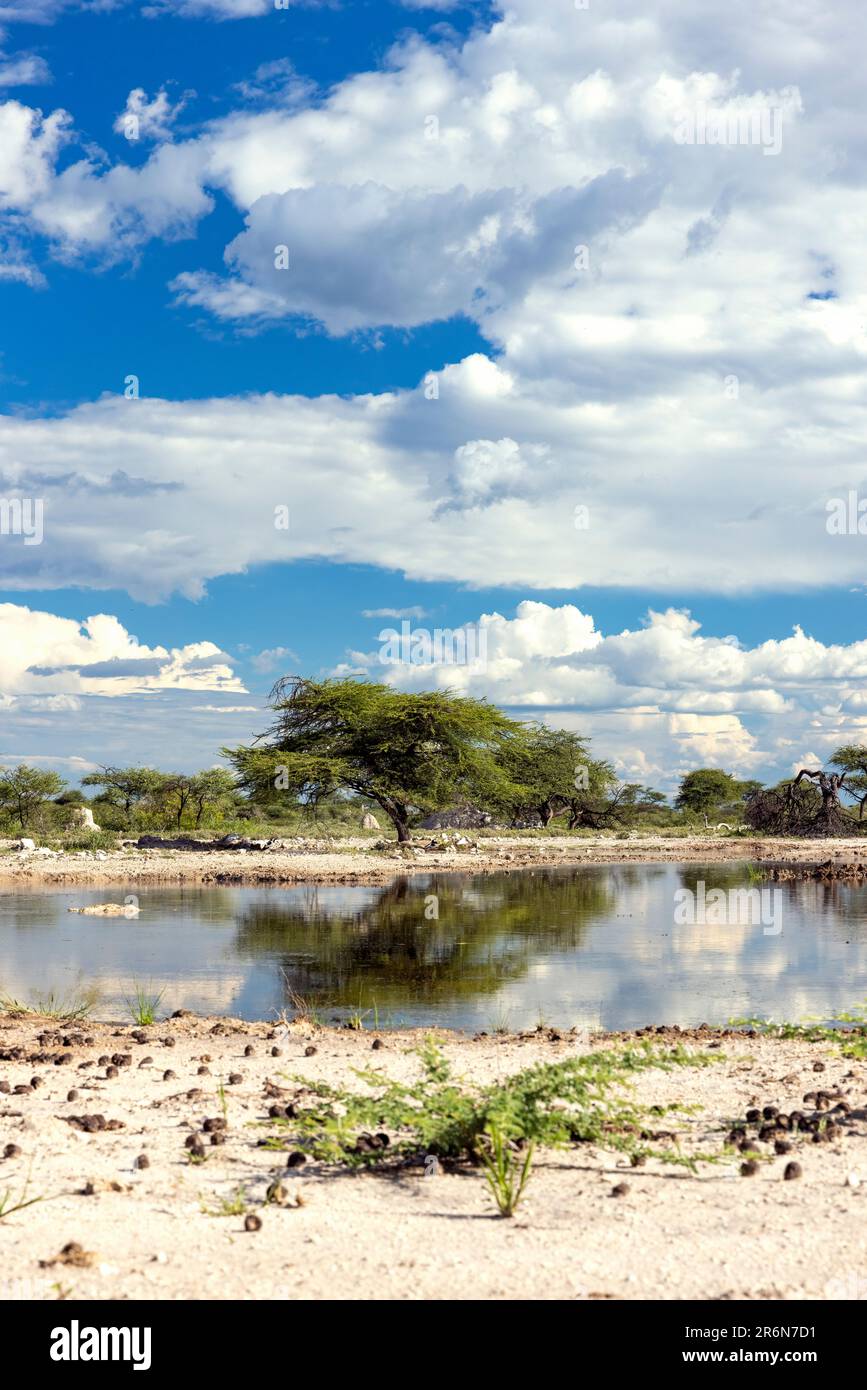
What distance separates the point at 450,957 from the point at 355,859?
67.2ft

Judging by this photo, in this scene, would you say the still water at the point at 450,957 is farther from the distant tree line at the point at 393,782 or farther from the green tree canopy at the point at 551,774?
the green tree canopy at the point at 551,774

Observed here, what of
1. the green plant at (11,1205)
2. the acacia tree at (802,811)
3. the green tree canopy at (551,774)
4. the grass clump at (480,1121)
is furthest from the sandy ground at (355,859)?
the green plant at (11,1205)

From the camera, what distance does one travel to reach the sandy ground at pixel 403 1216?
4770mm

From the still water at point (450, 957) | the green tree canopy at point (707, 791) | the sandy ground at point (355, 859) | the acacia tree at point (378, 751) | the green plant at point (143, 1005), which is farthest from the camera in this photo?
the green tree canopy at point (707, 791)

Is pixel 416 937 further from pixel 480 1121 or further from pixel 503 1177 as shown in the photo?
pixel 503 1177

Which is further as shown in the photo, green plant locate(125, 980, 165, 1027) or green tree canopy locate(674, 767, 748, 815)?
green tree canopy locate(674, 767, 748, 815)

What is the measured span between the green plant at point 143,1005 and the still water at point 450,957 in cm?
12

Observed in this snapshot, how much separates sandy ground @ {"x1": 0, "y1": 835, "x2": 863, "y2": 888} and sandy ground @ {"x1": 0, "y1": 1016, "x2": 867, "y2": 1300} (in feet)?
76.0

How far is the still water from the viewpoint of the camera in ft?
42.7

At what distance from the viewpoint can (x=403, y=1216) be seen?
5.67 m

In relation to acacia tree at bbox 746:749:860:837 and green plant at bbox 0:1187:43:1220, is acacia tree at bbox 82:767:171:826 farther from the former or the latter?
green plant at bbox 0:1187:43:1220

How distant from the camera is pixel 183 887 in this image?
96.4 feet

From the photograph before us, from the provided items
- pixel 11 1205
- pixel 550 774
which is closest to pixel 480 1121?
pixel 11 1205

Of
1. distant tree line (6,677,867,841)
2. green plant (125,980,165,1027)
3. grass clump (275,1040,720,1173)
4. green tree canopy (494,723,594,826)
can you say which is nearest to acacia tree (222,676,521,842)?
distant tree line (6,677,867,841)
